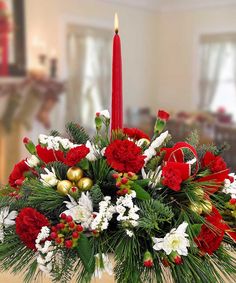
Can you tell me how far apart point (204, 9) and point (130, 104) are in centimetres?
166

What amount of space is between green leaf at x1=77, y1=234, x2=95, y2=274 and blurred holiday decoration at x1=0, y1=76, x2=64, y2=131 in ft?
13.6

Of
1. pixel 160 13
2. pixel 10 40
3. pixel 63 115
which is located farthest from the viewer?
Result: pixel 160 13

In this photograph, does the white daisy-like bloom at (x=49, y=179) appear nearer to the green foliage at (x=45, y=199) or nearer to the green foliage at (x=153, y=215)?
the green foliage at (x=45, y=199)

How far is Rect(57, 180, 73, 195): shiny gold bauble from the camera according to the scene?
64 cm

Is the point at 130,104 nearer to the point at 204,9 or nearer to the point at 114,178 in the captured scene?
the point at 204,9

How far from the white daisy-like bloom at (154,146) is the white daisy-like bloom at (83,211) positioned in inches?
4.3

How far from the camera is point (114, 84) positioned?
68 centimetres

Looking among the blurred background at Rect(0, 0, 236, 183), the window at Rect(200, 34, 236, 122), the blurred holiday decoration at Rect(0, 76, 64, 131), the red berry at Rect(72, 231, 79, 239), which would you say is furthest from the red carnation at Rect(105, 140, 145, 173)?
the window at Rect(200, 34, 236, 122)

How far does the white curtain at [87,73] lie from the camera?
18.3ft

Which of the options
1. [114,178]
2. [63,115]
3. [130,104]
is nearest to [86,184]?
[114,178]

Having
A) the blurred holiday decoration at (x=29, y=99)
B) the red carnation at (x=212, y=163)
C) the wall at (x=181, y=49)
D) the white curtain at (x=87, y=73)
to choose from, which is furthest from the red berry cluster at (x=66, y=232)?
the wall at (x=181, y=49)

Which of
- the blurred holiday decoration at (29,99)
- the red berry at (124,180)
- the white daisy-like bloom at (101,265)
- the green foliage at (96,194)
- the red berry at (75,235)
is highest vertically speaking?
the red berry at (124,180)

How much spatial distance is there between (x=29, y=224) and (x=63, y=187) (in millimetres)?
68

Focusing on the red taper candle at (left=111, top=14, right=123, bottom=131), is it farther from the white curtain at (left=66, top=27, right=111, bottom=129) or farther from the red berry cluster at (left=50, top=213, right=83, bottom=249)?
the white curtain at (left=66, top=27, right=111, bottom=129)
